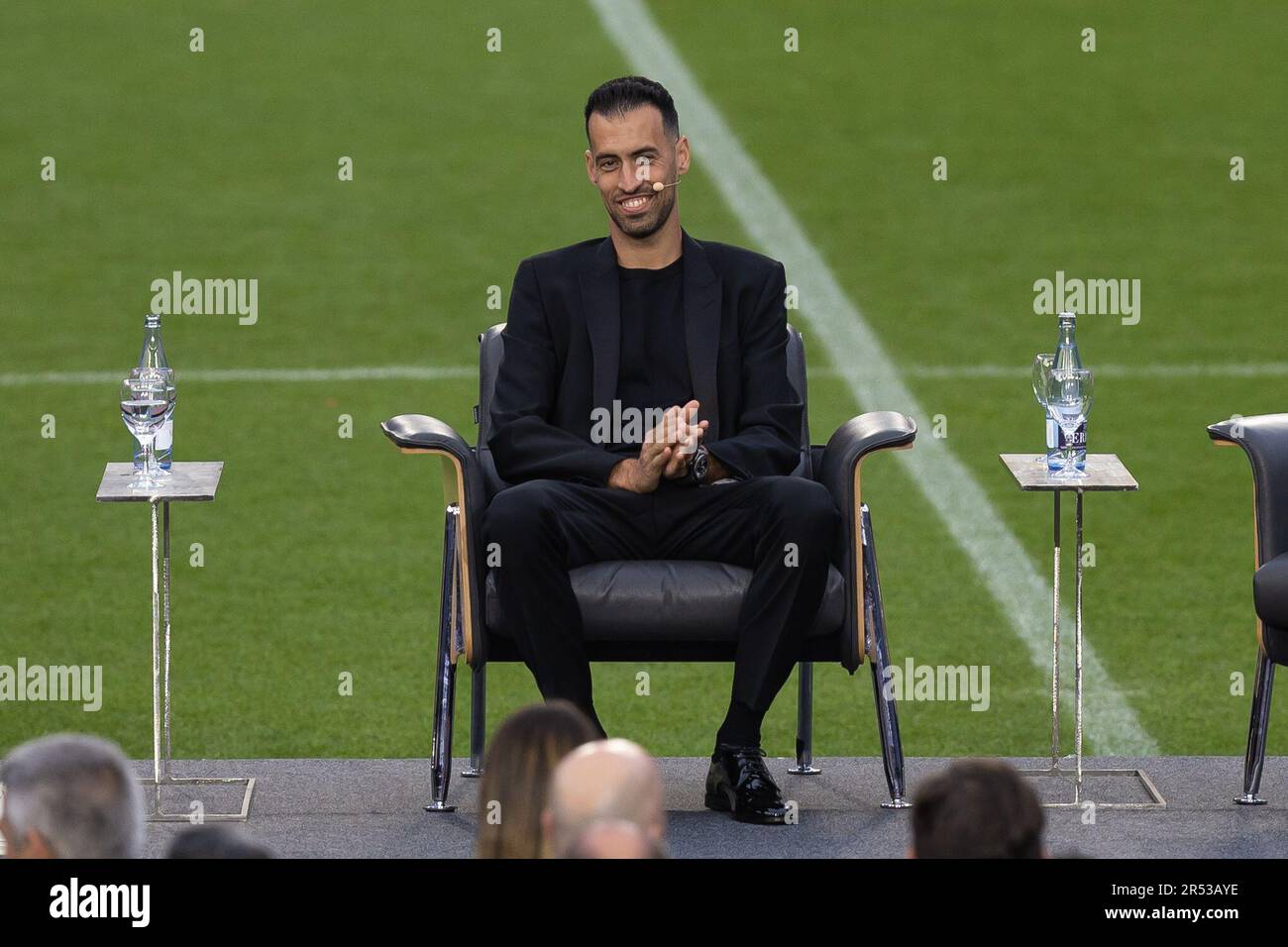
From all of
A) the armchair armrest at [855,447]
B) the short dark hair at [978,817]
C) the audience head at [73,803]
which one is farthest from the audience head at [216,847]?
the armchair armrest at [855,447]

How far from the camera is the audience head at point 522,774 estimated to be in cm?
337

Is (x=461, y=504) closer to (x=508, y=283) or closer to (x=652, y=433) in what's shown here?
(x=652, y=433)

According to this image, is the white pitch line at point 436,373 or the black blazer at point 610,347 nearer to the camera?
the black blazer at point 610,347

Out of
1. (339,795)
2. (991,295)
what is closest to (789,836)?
(339,795)

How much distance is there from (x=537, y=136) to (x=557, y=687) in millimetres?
10787

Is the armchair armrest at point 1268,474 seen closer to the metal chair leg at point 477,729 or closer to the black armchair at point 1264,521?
the black armchair at point 1264,521

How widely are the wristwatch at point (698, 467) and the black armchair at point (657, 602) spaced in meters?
0.24

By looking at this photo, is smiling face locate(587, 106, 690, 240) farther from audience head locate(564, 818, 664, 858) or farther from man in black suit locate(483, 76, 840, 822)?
audience head locate(564, 818, 664, 858)

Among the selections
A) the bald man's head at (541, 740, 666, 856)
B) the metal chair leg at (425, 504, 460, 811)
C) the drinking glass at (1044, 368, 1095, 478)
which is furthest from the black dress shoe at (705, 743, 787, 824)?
the bald man's head at (541, 740, 666, 856)

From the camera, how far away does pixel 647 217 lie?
20.2 ft

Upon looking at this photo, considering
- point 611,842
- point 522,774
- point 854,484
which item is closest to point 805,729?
point 854,484

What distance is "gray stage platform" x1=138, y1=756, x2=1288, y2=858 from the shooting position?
5469 millimetres
